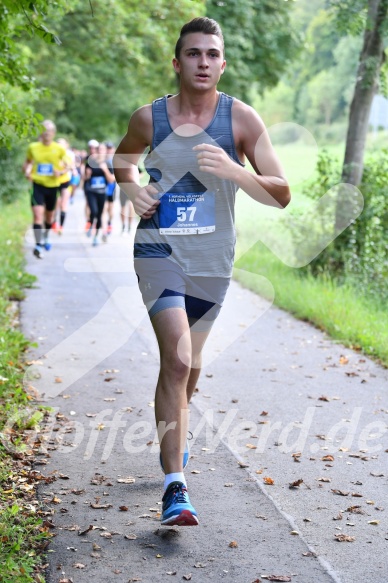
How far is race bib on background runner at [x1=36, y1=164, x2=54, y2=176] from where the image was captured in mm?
15844

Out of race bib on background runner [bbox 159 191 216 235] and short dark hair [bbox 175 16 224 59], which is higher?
short dark hair [bbox 175 16 224 59]

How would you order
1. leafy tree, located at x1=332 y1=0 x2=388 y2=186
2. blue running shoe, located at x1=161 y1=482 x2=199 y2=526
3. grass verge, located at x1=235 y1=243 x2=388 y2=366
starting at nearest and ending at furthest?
blue running shoe, located at x1=161 y1=482 x2=199 y2=526, grass verge, located at x1=235 y1=243 x2=388 y2=366, leafy tree, located at x1=332 y1=0 x2=388 y2=186

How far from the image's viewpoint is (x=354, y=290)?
12.0 meters

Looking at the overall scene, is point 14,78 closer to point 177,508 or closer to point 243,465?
point 243,465

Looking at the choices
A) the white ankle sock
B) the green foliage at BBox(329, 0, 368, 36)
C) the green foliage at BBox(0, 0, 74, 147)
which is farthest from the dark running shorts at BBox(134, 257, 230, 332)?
the green foliage at BBox(329, 0, 368, 36)

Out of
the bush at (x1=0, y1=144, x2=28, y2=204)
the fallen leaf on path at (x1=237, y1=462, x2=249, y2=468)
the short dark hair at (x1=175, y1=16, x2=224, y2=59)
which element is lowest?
the bush at (x1=0, y1=144, x2=28, y2=204)

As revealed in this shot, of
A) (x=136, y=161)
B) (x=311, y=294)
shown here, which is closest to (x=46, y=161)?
(x=311, y=294)

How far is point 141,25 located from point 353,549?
65.2ft

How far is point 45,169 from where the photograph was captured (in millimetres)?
15859

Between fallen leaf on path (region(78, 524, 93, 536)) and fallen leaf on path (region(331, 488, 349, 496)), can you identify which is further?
fallen leaf on path (region(331, 488, 349, 496))

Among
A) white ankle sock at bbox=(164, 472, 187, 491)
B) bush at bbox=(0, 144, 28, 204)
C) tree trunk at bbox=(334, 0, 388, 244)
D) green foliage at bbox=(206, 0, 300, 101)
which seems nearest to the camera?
white ankle sock at bbox=(164, 472, 187, 491)

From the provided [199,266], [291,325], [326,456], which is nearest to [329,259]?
[291,325]

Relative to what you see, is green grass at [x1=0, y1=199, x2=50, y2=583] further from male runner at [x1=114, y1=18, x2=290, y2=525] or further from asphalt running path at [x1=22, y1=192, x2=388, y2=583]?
male runner at [x1=114, y1=18, x2=290, y2=525]

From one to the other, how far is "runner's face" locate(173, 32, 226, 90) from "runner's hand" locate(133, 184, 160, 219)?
55cm
